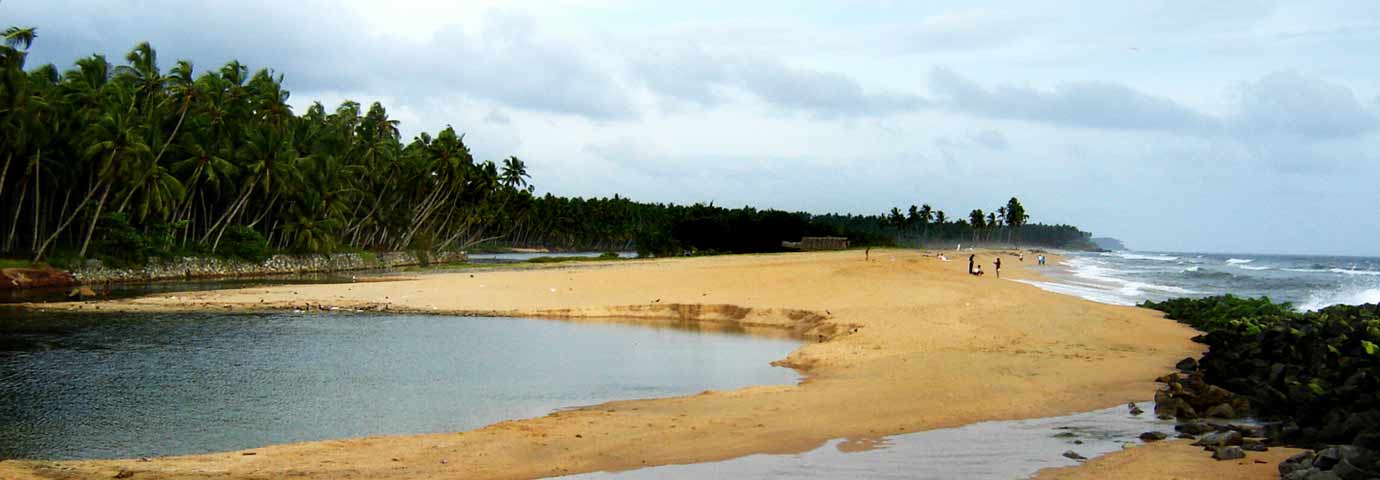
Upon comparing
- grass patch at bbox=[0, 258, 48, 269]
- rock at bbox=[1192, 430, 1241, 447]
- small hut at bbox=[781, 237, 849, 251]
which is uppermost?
small hut at bbox=[781, 237, 849, 251]

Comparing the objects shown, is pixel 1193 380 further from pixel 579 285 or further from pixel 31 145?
pixel 31 145

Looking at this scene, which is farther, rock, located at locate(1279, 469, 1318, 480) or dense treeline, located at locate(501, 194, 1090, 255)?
dense treeline, located at locate(501, 194, 1090, 255)

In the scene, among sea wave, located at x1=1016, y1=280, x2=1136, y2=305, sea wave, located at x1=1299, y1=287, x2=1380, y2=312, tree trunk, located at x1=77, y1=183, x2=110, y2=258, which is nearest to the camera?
sea wave, located at x1=1016, y1=280, x2=1136, y2=305

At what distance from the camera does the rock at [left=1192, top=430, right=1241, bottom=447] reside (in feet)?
38.2

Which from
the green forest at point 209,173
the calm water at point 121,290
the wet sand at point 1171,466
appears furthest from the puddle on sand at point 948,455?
the green forest at point 209,173

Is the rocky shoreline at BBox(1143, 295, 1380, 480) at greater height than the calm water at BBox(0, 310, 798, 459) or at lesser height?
greater

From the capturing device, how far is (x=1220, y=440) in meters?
11.8

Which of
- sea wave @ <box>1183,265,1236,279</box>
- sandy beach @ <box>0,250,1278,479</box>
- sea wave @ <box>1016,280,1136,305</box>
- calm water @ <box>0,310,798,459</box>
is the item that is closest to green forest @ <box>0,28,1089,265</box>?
sandy beach @ <box>0,250,1278,479</box>

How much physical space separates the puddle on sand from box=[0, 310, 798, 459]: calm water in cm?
580

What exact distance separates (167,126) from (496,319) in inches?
1848

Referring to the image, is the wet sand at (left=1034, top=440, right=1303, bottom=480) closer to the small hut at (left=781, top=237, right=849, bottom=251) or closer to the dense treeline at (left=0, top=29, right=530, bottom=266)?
the dense treeline at (left=0, top=29, right=530, bottom=266)

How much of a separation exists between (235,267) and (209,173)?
939 centimetres

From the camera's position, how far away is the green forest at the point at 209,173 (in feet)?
190

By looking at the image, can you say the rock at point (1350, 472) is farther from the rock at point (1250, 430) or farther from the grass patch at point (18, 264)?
the grass patch at point (18, 264)
